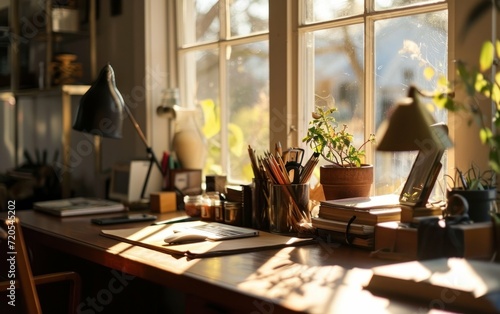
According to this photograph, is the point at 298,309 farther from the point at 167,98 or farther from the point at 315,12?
the point at 167,98

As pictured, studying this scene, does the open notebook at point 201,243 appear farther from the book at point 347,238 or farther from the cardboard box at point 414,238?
the cardboard box at point 414,238

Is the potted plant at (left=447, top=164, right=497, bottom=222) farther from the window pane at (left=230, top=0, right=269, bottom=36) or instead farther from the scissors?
the window pane at (left=230, top=0, right=269, bottom=36)

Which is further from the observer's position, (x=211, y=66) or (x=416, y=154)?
(x=211, y=66)

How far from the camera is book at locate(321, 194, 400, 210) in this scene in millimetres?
2197

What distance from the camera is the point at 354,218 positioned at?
2178 millimetres

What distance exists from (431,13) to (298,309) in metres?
1.33

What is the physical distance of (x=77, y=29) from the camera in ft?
13.2

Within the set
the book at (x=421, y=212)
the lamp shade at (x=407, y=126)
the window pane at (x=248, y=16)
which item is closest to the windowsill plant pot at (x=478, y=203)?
the book at (x=421, y=212)

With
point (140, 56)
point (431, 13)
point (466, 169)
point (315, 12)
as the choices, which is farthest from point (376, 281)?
point (140, 56)

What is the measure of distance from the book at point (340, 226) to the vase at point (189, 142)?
46.2 inches

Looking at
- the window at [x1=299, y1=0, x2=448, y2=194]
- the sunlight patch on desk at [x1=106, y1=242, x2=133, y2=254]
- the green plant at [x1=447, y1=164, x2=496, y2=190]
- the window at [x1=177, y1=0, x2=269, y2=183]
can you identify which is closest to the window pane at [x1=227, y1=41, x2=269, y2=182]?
the window at [x1=177, y1=0, x2=269, y2=183]

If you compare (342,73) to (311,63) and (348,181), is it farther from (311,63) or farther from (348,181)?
(348,181)

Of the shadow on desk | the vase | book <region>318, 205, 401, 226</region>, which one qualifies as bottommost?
the shadow on desk

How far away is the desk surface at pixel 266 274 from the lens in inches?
61.2
